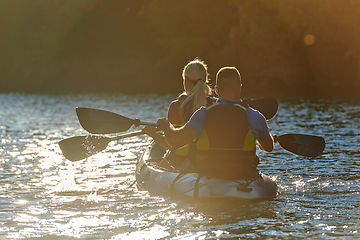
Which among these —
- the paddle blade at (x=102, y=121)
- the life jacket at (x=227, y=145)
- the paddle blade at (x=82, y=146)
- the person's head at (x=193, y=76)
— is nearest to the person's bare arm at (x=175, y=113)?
the person's head at (x=193, y=76)

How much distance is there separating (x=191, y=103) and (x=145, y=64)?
58359 mm

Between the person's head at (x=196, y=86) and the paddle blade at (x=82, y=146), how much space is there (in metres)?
1.41

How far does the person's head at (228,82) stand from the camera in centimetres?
602

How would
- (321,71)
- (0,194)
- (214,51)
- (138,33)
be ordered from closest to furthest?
(0,194) < (321,71) < (214,51) < (138,33)

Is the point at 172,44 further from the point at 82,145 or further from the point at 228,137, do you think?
the point at 228,137

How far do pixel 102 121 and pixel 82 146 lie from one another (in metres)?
0.67

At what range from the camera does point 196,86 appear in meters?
7.32

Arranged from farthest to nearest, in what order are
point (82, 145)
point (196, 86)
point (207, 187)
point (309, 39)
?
point (309, 39)
point (82, 145)
point (196, 86)
point (207, 187)

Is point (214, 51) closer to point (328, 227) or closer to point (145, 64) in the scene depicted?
point (145, 64)

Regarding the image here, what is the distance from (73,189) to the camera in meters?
8.20

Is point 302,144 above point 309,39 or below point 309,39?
below

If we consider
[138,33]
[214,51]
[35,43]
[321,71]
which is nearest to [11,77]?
[35,43]

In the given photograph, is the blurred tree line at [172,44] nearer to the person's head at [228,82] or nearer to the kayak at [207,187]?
the kayak at [207,187]

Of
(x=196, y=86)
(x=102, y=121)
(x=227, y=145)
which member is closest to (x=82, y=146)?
(x=102, y=121)
